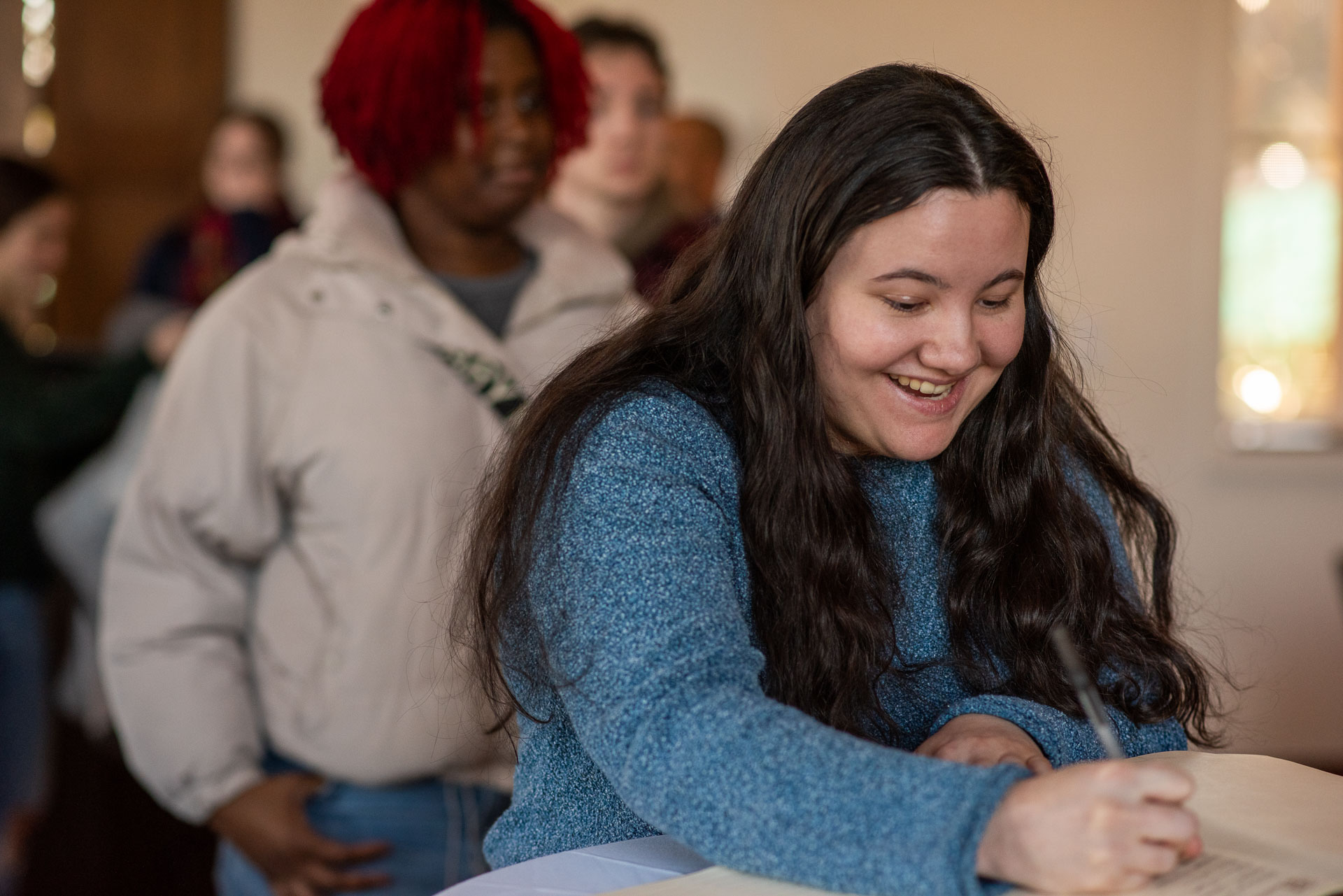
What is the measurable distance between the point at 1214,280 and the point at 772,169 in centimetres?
325

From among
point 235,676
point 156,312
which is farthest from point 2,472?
point 235,676

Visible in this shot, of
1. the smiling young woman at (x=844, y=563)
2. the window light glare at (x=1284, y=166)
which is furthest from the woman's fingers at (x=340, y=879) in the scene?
the window light glare at (x=1284, y=166)

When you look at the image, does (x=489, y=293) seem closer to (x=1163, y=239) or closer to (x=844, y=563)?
(x=844, y=563)

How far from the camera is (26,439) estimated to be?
2680 mm

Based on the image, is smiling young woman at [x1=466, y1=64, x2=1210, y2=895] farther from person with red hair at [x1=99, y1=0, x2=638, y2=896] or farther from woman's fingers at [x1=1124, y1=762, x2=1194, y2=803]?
person with red hair at [x1=99, y1=0, x2=638, y2=896]

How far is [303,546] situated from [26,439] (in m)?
1.35

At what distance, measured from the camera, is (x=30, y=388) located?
2.71 metres

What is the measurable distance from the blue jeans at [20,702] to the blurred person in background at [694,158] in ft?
6.14

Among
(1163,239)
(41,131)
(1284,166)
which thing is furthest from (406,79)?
(41,131)

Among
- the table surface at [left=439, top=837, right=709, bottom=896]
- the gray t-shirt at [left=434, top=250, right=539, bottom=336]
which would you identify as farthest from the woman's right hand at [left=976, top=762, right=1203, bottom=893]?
the gray t-shirt at [left=434, top=250, right=539, bottom=336]

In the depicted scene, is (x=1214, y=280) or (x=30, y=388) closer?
(x=30, y=388)

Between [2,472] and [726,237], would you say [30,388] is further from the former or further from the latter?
[726,237]

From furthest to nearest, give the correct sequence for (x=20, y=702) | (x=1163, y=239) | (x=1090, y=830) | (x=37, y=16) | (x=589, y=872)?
1. (x=37, y=16)
2. (x=1163, y=239)
3. (x=20, y=702)
4. (x=589, y=872)
5. (x=1090, y=830)

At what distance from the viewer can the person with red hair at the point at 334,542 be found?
160cm
